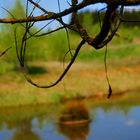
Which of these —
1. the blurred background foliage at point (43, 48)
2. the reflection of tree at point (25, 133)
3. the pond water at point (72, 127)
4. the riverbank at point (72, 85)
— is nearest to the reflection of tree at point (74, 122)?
the pond water at point (72, 127)

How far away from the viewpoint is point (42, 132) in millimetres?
12031

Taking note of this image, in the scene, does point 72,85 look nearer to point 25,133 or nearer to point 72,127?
point 72,127

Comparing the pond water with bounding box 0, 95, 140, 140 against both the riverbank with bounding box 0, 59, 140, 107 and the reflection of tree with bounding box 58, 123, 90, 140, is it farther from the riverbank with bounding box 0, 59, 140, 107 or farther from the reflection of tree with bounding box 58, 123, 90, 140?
the riverbank with bounding box 0, 59, 140, 107

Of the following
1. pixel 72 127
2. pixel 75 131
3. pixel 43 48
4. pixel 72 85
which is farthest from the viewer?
pixel 43 48

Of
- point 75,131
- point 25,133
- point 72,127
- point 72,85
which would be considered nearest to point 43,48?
point 72,85

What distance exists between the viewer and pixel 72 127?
12.8m

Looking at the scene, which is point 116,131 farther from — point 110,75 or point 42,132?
point 110,75

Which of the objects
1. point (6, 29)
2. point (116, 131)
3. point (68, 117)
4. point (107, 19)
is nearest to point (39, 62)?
point (6, 29)

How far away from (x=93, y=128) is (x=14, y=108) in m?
3.74

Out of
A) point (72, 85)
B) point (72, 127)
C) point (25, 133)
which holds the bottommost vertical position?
point (72, 85)

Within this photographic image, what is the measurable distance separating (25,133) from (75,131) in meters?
1.28

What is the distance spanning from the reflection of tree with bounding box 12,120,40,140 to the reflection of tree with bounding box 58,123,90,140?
76 cm

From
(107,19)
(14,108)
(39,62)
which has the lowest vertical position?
(39,62)

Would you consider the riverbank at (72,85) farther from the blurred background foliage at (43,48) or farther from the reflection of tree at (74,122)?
the reflection of tree at (74,122)
